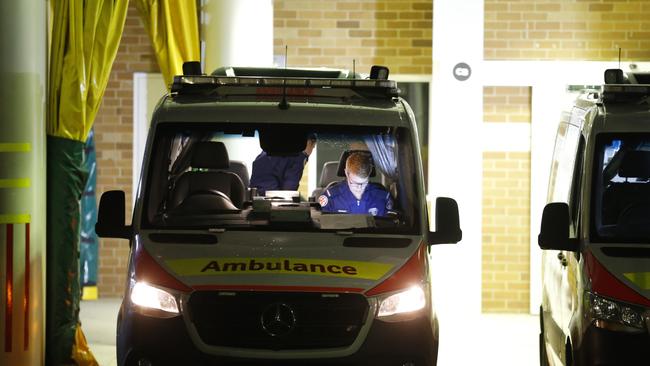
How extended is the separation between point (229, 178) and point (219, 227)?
74 centimetres

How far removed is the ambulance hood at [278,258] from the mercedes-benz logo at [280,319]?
0.34ft

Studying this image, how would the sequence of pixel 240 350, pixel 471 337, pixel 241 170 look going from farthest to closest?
1. pixel 471 337
2. pixel 241 170
3. pixel 240 350

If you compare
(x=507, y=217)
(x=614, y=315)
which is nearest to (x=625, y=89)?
(x=614, y=315)

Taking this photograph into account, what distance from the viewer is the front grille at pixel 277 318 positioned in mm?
7035

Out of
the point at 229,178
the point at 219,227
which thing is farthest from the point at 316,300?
the point at 229,178

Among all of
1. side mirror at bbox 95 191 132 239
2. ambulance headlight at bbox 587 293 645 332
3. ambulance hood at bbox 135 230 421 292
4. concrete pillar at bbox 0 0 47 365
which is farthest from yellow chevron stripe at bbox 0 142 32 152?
ambulance headlight at bbox 587 293 645 332

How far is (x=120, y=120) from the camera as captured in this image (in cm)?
1551

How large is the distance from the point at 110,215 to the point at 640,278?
2923 millimetres

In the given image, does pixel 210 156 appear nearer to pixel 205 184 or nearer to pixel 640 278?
pixel 205 184

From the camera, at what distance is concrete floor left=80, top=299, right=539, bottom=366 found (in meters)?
12.0

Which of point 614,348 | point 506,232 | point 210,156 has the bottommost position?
point 614,348

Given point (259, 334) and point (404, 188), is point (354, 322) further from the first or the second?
point (404, 188)

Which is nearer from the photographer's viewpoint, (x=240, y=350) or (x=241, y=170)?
(x=240, y=350)

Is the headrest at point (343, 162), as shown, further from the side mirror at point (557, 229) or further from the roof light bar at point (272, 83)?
the side mirror at point (557, 229)
